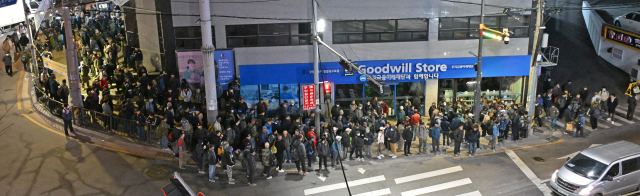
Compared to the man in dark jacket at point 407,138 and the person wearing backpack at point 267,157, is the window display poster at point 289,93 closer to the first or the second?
the man in dark jacket at point 407,138

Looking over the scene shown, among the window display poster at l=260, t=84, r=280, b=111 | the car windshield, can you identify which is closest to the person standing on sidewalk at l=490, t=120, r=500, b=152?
the car windshield

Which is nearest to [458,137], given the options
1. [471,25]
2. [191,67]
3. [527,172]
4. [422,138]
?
[422,138]

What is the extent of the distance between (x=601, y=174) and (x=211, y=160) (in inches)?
467

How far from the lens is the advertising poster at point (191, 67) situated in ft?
73.4

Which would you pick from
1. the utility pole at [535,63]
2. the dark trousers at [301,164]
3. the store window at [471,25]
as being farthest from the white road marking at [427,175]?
the store window at [471,25]

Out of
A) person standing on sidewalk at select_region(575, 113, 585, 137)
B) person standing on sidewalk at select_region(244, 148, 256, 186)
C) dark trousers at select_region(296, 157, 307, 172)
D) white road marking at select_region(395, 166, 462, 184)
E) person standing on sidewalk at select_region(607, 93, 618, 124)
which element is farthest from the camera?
person standing on sidewalk at select_region(607, 93, 618, 124)

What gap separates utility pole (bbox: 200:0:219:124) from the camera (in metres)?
16.9

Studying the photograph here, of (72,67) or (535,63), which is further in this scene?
(535,63)

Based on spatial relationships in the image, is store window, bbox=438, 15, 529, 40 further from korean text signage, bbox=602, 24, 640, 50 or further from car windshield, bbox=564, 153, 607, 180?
car windshield, bbox=564, 153, 607, 180

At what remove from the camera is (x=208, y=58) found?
17578 mm

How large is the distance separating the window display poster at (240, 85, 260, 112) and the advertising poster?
1893 mm

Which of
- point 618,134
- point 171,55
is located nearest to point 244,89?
point 171,55

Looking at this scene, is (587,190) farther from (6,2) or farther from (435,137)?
(6,2)

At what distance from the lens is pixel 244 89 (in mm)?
23172
